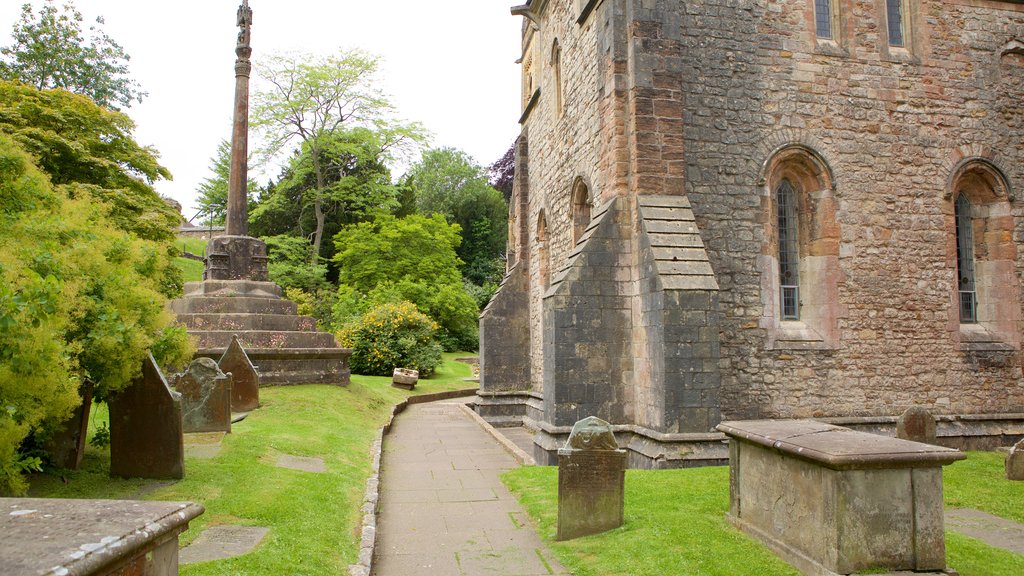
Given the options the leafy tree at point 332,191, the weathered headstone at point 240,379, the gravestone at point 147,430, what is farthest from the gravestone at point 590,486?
the leafy tree at point 332,191

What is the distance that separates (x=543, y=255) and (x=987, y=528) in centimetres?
1027

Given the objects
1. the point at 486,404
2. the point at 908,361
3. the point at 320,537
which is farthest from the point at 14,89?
the point at 908,361

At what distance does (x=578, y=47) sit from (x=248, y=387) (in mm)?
8382

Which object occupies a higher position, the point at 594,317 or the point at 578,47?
the point at 578,47

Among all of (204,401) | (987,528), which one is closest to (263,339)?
(204,401)

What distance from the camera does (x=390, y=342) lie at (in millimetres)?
23234

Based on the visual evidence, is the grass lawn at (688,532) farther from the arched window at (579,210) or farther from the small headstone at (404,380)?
the small headstone at (404,380)

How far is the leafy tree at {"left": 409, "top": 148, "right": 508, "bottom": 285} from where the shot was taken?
44000 millimetres

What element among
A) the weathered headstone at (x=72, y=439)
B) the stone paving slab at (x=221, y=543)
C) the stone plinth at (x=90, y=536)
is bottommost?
the stone paving slab at (x=221, y=543)

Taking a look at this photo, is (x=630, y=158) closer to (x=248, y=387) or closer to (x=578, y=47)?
(x=578, y=47)

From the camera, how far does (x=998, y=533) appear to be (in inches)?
242

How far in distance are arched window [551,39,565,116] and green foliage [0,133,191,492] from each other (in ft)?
29.0

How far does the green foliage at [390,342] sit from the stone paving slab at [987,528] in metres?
18.2

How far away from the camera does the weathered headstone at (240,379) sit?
1149 centimetres
